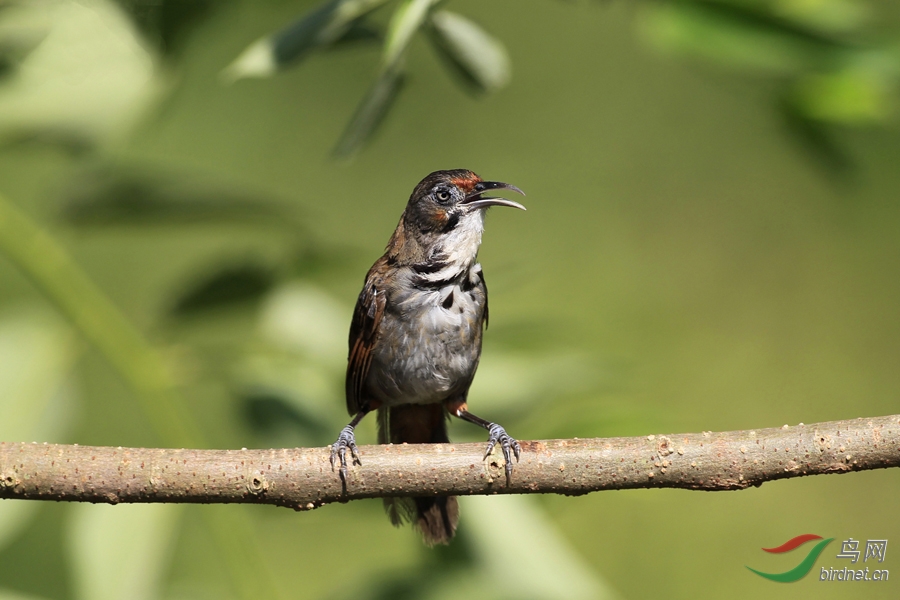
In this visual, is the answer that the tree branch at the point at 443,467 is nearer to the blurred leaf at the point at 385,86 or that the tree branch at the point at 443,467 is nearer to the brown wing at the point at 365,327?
the brown wing at the point at 365,327

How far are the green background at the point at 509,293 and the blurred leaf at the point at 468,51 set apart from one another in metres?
0.19

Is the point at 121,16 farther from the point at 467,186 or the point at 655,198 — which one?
the point at 655,198

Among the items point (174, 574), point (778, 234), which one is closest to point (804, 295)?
point (778, 234)

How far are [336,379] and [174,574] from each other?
304cm

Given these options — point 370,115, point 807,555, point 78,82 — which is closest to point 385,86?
point 370,115

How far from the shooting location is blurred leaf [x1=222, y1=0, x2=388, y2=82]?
1.63 m

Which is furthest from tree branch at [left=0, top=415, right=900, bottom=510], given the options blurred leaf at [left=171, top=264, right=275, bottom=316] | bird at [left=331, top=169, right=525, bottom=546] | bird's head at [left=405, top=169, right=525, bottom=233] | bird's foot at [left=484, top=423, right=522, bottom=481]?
bird's head at [left=405, top=169, right=525, bottom=233]

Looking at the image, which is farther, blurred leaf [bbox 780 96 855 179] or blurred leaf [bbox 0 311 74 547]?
blurred leaf [bbox 0 311 74 547]

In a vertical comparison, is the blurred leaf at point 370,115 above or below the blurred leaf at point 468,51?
below

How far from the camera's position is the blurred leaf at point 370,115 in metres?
1.53

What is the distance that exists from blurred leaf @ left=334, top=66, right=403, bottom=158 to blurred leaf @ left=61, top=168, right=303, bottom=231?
34.3 inches

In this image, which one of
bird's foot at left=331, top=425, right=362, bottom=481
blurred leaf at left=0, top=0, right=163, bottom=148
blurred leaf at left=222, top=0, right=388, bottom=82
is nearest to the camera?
blurred leaf at left=222, top=0, right=388, bottom=82

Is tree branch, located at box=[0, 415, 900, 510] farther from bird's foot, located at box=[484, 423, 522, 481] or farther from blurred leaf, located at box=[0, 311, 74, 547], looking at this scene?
blurred leaf, located at box=[0, 311, 74, 547]

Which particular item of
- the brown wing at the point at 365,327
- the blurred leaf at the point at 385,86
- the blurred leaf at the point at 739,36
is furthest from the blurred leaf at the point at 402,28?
the brown wing at the point at 365,327
